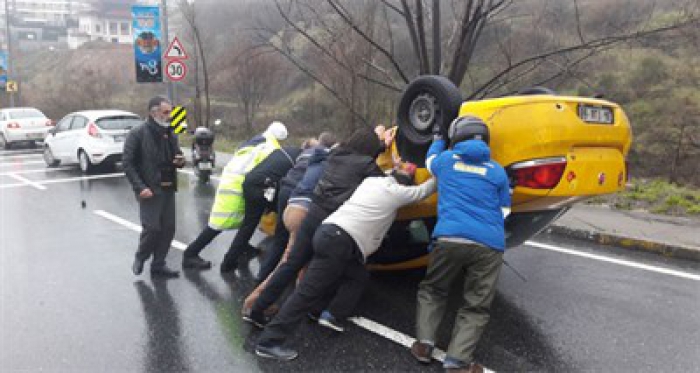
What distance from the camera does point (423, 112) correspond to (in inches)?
172

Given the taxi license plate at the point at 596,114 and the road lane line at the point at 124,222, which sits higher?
the taxi license plate at the point at 596,114

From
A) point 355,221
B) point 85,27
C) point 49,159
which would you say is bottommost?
point 49,159

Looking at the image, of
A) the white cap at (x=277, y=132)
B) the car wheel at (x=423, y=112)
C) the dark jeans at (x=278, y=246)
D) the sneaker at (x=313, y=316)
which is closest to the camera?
the car wheel at (x=423, y=112)

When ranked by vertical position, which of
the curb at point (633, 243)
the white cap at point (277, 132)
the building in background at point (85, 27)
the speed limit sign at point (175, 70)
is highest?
the building in background at point (85, 27)

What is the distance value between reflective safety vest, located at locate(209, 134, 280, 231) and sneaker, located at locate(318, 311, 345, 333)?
1.85 meters

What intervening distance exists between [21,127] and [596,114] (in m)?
20.5

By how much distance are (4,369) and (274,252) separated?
217cm

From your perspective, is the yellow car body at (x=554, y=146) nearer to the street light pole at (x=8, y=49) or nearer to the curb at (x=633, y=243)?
the curb at (x=633, y=243)

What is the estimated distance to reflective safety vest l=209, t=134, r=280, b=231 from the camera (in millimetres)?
5613

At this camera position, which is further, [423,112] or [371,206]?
[423,112]

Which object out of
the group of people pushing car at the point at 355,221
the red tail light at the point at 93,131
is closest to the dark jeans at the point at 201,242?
the group of people pushing car at the point at 355,221

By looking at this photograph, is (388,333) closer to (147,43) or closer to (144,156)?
(144,156)

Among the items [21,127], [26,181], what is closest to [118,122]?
[26,181]

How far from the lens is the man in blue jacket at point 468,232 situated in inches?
139
